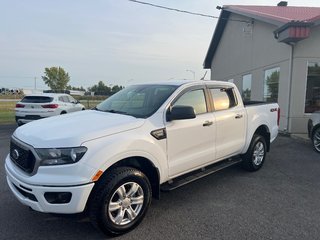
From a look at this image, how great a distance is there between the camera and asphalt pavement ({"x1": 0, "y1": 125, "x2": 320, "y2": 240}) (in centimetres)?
340

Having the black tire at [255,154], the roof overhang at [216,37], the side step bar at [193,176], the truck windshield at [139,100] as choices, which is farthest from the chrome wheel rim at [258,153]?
the roof overhang at [216,37]

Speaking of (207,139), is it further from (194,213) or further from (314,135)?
(314,135)

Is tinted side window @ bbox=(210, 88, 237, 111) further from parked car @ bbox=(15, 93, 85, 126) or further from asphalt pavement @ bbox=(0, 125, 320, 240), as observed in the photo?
parked car @ bbox=(15, 93, 85, 126)

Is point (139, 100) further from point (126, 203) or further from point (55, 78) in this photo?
point (55, 78)

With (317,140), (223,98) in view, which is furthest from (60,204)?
(317,140)

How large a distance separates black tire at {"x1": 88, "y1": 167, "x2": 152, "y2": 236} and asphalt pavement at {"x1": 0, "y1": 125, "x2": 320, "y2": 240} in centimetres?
16

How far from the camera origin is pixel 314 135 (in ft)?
25.6

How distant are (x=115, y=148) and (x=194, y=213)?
5.15 feet

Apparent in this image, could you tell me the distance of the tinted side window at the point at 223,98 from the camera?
16.1 ft

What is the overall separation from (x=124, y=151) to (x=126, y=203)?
0.65 meters

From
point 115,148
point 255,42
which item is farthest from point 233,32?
point 115,148

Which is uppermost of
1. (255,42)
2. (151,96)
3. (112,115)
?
(255,42)

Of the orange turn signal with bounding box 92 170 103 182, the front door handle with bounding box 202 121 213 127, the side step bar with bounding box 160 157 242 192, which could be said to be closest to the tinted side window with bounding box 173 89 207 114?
the front door handle with bounding box 202 121 213 127

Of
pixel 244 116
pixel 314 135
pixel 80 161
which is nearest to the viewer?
pixel 80 161
